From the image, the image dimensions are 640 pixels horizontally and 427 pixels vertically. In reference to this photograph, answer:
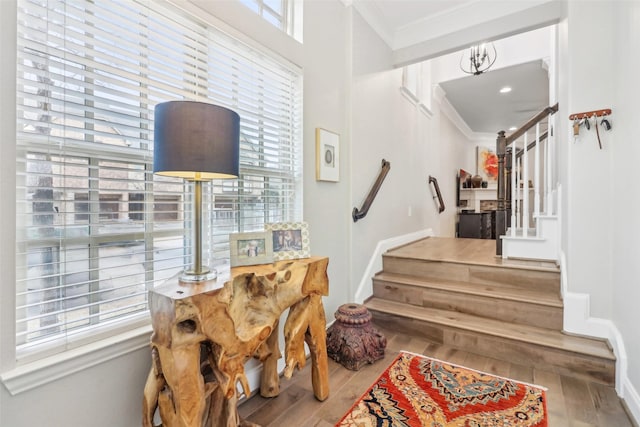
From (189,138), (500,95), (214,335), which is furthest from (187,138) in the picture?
(500,95)

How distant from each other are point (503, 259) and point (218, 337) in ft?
9.38

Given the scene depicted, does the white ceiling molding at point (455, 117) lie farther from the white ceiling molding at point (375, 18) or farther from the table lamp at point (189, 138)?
the table lamp at point (189, 138)

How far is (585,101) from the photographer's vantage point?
2070 millimetres

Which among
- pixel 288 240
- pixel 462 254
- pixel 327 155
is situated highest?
pixel 327 155

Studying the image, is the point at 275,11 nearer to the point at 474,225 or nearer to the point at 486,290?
the point at 486,290

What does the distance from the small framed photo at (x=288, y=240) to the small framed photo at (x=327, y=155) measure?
672 mm

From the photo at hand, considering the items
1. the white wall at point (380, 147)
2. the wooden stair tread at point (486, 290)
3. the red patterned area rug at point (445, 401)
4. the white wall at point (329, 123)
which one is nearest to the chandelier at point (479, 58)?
the white wall at point (380, 147)

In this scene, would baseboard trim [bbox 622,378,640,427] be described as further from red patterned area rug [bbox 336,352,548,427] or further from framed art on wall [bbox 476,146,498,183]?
framed art on wall [bbox 476,146,498,183]

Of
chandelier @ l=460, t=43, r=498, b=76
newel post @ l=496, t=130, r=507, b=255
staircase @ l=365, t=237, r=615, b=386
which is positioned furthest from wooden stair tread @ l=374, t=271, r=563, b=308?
chandelier @ l=460, t=43, r=498, b=76

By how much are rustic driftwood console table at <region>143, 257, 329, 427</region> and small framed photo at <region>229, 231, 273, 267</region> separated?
4cm

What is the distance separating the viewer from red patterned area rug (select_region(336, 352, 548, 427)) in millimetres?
1551

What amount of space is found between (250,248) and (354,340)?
3.69 ft

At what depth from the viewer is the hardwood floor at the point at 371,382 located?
1.57 meters

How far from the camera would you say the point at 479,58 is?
4.16 m
